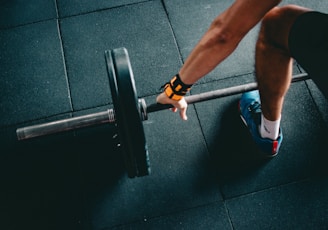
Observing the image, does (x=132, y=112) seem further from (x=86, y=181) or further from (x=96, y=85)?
(x=96, y=85)

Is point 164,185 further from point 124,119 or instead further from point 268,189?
point 124,119

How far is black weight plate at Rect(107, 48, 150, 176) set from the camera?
3.39 feet

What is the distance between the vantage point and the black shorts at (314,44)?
3.44 feet

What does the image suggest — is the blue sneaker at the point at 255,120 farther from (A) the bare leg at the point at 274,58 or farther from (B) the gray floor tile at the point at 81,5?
(B) the gray floor tile at the point at 81,5

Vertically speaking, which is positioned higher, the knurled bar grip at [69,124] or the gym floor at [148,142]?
the knurled bar grip at [69,124]

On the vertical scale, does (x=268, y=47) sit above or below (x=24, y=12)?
above

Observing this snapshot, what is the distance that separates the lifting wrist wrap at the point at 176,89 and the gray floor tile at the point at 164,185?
43 cm

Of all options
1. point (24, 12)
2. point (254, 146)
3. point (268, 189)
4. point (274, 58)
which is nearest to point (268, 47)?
point (274, 58)

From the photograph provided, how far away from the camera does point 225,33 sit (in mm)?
1042

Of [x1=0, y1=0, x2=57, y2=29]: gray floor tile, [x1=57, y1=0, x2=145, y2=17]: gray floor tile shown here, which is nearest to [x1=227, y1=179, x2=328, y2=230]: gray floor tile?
[x1=57, y1=0, x2=145, y2=17]: gray floor tile

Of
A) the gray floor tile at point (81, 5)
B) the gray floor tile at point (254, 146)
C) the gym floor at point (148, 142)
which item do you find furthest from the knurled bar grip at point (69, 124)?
the gray floor tile at point (81, 5)

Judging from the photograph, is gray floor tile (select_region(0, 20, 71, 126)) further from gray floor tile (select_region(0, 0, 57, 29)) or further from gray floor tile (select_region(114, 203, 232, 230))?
gray floor tile (select_region(114, 203, 232, 230))

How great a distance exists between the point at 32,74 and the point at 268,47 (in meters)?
1.14

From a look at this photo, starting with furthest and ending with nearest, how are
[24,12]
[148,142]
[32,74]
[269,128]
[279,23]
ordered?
[24,12] < [32,74] < [148,142] < [269,128] < [279,23]
